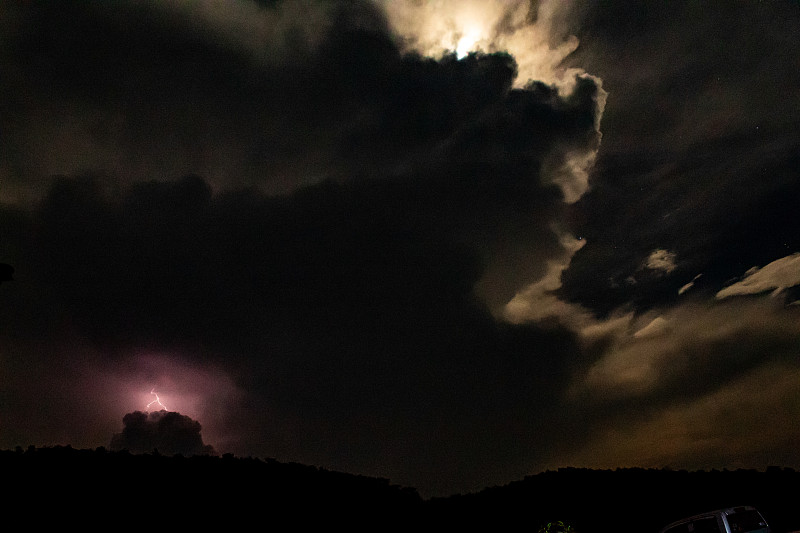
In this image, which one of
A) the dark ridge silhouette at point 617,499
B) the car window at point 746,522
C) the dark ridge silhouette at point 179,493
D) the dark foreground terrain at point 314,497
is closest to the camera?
the car window at point 746,522

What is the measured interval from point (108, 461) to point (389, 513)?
22.0 metres

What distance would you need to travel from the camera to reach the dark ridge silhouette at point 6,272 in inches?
599

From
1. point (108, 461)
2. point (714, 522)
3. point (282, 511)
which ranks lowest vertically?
point (714, 522)

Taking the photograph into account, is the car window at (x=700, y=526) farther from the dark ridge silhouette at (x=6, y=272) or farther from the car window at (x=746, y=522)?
the dark ridge silhouette at (x=6, y=272)

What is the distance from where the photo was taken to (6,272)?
15.4 meters

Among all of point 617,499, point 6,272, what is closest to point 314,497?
point 6,272

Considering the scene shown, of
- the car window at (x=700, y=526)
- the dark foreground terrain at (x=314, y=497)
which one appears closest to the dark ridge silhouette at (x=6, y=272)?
the dark foreground terrain at (x=314, y=497)

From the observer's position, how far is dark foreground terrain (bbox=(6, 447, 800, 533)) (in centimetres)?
2155

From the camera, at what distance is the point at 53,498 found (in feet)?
67.7

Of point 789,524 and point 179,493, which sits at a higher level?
point 179,493

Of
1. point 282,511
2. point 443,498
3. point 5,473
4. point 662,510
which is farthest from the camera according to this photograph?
point 443,498

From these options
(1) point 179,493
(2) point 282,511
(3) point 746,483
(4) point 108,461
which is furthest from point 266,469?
(3) point 746,483

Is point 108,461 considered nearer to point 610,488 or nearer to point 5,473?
point 5,473

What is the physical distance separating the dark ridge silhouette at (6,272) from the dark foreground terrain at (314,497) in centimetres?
928
